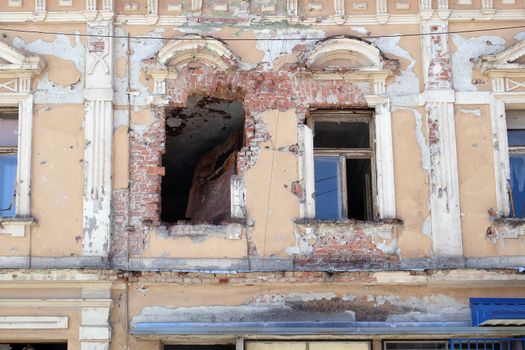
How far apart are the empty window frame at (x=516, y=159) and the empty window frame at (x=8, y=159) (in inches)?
238

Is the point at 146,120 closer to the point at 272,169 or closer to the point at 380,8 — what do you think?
the point at 272,169

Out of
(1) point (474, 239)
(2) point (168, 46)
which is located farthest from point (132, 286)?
(1) point (474, 239)

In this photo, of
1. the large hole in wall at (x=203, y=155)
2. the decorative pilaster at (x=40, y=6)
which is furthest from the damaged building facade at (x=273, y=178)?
the large hole in wall at (x=203, y=155)

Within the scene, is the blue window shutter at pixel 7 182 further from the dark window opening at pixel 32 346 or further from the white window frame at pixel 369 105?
the white window frame at pixel 369 105

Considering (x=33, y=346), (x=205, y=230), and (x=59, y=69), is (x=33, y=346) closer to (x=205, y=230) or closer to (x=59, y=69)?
(x=205, y=230)

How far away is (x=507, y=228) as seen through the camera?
1141cm

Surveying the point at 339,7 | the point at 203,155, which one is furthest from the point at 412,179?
the point at 203,155

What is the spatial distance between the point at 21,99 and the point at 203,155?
3292 millimetres

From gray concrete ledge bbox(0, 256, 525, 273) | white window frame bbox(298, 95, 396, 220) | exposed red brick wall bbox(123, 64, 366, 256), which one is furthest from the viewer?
exposed red brick wall bbox(123, 64, 366, 256)

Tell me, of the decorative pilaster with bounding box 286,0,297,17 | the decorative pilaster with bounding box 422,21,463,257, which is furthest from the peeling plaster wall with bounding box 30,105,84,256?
the decorative pilaster with bounding box 422,21,463,257

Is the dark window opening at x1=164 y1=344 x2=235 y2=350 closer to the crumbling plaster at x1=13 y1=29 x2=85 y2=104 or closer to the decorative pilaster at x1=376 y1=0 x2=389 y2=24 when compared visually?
the crumbling plaster at x1=13 y1=29 x2=85 y2=104

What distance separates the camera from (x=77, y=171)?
1147 cm

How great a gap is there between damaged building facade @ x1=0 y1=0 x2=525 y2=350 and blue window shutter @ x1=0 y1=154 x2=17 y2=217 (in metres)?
0.04

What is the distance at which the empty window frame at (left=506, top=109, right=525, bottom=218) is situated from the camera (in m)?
11.9
